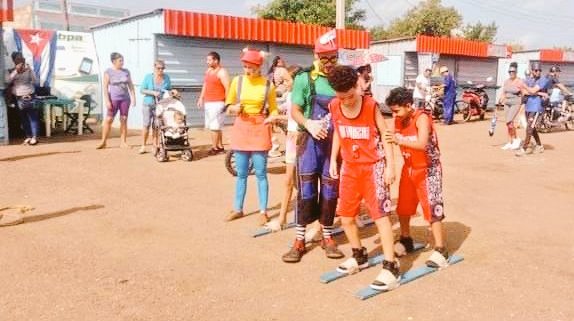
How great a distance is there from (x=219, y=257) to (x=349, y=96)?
6.33 ft

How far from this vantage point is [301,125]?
191 inches

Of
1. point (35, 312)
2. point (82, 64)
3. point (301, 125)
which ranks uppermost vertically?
point (82, 64)

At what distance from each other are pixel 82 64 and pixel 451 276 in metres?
13.7

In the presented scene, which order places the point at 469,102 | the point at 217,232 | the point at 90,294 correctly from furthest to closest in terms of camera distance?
the point at 469,102 → the point at 217,232 → the point at 90,294

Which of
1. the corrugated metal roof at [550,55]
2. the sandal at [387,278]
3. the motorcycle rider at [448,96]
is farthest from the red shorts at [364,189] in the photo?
the corrugated metal roof at [550,55]

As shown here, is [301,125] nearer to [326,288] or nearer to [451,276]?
[326,288]

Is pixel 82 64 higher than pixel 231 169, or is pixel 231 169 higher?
pixel 82 64

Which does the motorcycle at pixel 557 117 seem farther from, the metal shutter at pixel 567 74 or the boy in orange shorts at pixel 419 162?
the metal shutter at pixel 567 74

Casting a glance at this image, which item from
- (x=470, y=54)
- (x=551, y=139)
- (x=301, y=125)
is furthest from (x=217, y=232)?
(x=470, y=54)

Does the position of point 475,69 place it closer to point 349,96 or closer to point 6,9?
point 6,9

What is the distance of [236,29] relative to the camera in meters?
15.7

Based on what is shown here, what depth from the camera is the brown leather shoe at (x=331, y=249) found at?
5.03 metres

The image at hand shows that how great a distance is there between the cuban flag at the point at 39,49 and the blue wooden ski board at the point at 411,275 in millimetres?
12840

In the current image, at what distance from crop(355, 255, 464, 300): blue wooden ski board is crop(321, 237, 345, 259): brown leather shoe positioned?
64 cm
